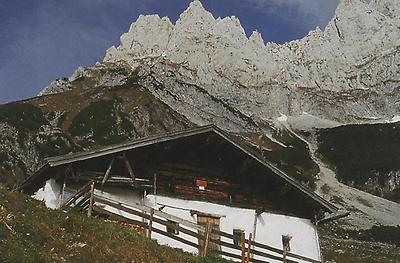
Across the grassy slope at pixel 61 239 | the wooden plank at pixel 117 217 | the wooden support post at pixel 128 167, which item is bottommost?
the grassy slope at pixel 61 239

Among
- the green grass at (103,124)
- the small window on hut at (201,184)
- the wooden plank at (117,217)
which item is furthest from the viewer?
the green grass at (103,124)

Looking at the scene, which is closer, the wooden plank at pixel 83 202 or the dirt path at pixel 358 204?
the wooden plank at pixel 83 202

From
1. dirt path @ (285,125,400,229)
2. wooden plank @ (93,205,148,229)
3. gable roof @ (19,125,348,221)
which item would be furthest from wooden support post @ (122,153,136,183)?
dirt path @ (285,125,400,229)

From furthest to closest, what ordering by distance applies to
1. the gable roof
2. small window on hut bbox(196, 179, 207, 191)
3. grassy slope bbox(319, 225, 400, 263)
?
grassy slope bbox(319, 225, 400, 263), small window on hut bbox(196, 179, 207, 191), the gable roof

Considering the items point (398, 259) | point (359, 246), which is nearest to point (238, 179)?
point (398, 259)

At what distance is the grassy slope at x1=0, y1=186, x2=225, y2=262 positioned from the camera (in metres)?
14.0

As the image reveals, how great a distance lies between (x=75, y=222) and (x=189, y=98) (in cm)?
13906

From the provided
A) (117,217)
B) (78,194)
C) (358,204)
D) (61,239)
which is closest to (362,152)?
(358,204)

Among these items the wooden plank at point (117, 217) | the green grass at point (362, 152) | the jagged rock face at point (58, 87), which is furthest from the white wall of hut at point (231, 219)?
the jagged rock face at point (58, 87)

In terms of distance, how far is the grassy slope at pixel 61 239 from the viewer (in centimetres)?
1401

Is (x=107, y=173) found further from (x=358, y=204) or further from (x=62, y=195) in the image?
(x=358, y=204)

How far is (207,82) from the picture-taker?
578 feet

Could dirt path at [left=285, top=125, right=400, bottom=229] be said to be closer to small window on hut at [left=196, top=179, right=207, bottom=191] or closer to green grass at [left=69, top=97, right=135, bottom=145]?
green grass at [left=69, top=97, right=135, bottom=145]

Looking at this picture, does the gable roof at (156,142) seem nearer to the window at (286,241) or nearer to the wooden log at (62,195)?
the wooden log at (62,195)
